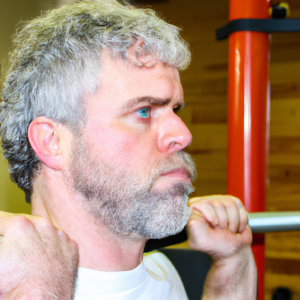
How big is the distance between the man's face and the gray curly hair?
0.04 meters

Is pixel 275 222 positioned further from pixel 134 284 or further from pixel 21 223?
pixel 21 223

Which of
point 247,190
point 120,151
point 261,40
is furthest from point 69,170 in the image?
point 261,40

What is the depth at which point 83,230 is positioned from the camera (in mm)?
711

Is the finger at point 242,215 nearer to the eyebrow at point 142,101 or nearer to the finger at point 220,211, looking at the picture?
the finger at point 220,211

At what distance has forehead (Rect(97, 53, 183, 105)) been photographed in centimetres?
68

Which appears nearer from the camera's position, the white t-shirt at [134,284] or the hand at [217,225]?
the white t-shirt at [134,284]

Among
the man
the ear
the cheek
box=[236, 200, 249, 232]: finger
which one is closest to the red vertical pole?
box=[236, 200, 249, 232]: finger

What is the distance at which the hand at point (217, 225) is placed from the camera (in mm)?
807

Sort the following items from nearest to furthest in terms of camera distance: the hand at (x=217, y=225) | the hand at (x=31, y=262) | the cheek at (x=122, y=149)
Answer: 1. the hand at (x=31, y=262)
2. the cheek at (x=122, y=149)
3. the hand at (x=217, y=225)

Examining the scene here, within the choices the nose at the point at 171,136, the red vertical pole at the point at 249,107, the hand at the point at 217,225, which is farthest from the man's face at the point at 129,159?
the red vertical pole at the point at 249,107

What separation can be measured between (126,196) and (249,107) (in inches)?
14.7

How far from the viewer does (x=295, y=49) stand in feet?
6.40

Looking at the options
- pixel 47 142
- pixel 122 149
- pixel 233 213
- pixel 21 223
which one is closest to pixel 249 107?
pixel 233 213

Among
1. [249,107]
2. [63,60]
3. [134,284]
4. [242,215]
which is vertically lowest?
[134,284]
